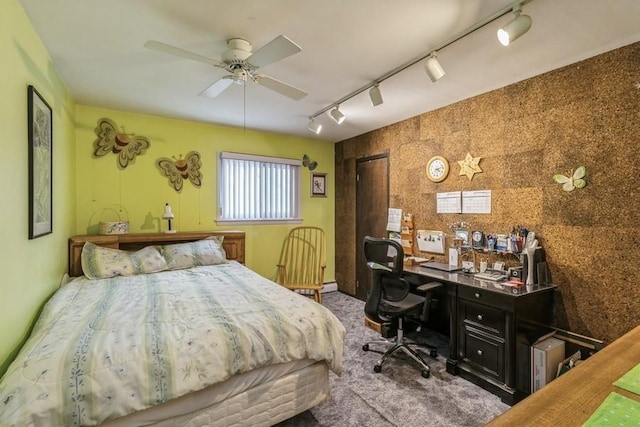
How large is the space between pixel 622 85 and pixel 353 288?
144 inches

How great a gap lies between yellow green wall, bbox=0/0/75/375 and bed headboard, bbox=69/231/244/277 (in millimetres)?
672

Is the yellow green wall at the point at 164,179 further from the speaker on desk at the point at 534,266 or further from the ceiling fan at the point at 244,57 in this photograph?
A: the speaker on desk at the point at 534,266

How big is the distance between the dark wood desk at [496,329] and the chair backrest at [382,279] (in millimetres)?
393

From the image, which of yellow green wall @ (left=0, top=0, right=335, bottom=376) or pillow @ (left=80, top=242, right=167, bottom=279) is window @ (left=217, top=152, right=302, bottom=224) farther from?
pillow @ (left=80, top=242, right=167, bottom=279)

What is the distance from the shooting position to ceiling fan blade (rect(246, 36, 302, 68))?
1626mm

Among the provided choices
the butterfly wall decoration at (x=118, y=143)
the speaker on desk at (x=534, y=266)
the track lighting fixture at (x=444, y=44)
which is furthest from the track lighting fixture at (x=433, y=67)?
the butterfly wall decoration at (x=118, y=143)

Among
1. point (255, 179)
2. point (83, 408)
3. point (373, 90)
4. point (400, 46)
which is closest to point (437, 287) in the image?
point (373, 90)

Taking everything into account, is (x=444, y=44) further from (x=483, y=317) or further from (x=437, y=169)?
(x=483, y=317)

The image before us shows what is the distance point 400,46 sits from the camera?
6.83 ft

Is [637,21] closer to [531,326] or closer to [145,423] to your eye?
[531,326]

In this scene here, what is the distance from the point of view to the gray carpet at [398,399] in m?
1.96

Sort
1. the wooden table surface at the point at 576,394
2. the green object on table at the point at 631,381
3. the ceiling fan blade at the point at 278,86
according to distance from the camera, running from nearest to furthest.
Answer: the wooden table surface at the point at 576,394 → the green object on table at the point at 631,381 → the ceiling fan blade at the point at 278,86

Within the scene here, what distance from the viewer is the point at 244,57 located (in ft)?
6.68

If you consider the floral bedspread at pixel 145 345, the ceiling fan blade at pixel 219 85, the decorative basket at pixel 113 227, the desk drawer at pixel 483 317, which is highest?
the ceiling fan blade at pixel 219 85
